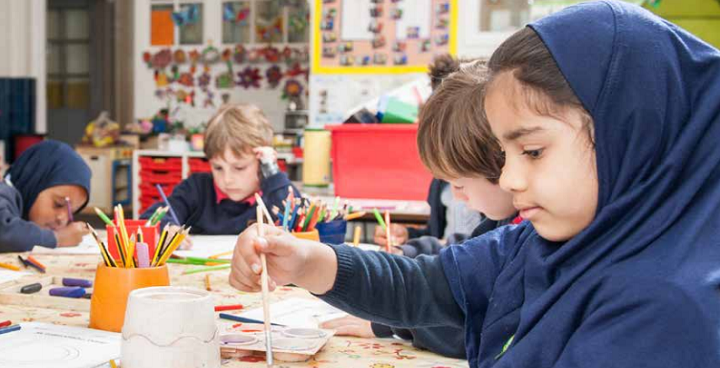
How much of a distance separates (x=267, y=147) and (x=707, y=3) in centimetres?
199

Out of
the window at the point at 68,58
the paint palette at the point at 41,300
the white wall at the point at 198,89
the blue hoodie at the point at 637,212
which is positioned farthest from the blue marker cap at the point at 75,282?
the window at the point at 68,58

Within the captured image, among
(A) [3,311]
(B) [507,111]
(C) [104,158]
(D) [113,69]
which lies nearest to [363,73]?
(A) [3,311]

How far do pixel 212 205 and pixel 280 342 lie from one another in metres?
1.34

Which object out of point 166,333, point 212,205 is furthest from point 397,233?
point 166,333

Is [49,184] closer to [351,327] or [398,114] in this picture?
[398,114]

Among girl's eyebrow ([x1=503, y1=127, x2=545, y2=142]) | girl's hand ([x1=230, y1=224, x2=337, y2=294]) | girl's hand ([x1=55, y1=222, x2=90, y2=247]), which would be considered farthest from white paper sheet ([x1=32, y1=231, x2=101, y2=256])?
girl's eyebrow ([x1=503, y1=127, x2=545, y2=142])

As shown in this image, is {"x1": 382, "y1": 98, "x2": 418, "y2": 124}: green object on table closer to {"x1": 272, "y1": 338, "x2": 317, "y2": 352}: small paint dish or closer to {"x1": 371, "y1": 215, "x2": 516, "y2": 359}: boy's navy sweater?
{"x1": 371, "y1": 215, "x2": 516, "y2": 359}: boy's navy sweater

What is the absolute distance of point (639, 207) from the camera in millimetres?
620

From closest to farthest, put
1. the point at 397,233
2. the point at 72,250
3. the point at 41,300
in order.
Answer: the point at 41,300 → the point at 72,250 → the point at 397,233

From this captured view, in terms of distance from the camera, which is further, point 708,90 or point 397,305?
point 397,305

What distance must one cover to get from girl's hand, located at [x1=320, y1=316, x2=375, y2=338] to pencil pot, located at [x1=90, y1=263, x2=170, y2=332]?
0.23 m

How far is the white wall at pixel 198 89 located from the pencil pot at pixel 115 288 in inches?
216

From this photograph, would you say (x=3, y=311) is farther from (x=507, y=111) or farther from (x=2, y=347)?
(x=507, y=111)

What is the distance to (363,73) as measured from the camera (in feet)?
11.0
